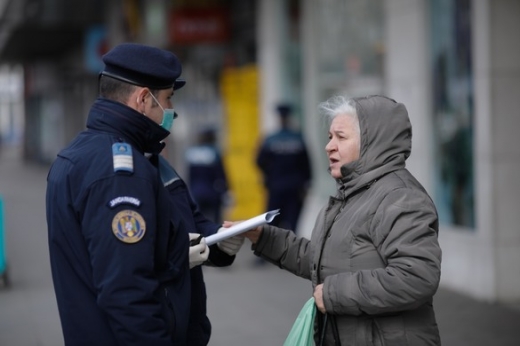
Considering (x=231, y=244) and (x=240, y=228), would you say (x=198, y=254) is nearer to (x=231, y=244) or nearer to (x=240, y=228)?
(x=240, y=228)

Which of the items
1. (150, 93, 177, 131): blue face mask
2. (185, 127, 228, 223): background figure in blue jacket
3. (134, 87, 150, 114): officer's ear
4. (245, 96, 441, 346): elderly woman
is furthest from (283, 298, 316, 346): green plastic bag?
(185, 127, 228, 223): background figure in blue jacket

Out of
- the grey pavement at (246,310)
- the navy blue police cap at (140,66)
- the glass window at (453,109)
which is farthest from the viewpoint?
the glass window at (453,109)

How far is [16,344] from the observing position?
6.98 m

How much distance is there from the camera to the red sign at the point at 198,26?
50.8 feet

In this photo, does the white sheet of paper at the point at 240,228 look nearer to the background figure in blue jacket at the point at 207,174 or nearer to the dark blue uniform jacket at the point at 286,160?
the dark blue uniform jacket at the point at 286,160

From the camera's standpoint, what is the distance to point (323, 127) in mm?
4133

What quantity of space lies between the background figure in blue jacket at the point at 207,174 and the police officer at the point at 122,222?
26.2 ft

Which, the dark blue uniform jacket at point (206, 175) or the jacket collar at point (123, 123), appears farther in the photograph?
the dark blue uniform jacket at point (206, 175)

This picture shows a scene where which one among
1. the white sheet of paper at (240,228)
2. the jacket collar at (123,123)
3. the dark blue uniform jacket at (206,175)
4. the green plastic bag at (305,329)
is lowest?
the dark blue uniform jacket at (206,175)

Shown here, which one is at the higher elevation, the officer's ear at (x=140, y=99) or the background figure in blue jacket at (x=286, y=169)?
the officer's ear at (x=140, y=99)

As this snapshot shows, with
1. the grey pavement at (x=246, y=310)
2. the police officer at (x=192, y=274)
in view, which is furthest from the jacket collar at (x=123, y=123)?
the grey pavement at (x=246, y=310)

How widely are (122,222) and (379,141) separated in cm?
100

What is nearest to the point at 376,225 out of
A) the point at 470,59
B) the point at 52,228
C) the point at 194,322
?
the point at 194,322

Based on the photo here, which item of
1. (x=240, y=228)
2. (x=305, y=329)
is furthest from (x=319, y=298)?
(x=240, y=228)
